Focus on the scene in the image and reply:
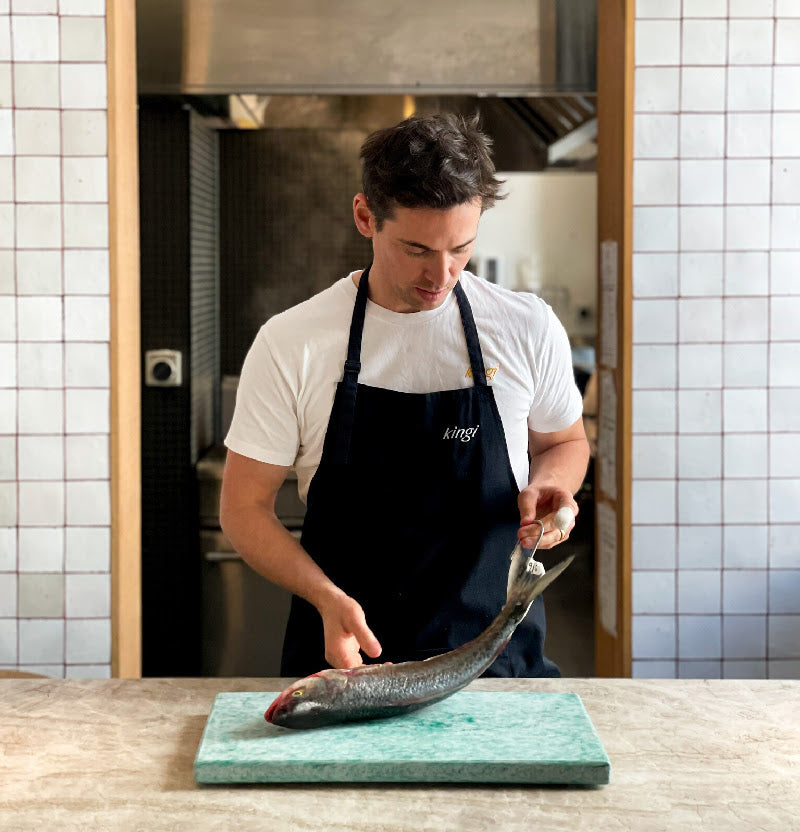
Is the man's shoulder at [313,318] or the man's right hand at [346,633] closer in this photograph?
the man's right hand at [346,633]

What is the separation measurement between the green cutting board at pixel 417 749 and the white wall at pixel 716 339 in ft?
4.00

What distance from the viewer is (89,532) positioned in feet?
8.63

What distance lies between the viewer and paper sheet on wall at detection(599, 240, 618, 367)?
8.85 feet

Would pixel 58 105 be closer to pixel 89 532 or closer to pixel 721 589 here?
pixel 89 532

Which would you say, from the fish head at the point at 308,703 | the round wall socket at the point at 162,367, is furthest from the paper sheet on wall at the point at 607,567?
the round wall socket at the point at 162,367

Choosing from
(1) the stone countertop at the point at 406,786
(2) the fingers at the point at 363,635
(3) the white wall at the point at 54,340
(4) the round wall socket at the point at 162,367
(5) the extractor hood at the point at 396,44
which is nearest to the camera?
→ (1) the stone countertop at the point at 406,786

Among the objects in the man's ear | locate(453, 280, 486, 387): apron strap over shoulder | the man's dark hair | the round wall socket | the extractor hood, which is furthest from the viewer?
the round wall socket

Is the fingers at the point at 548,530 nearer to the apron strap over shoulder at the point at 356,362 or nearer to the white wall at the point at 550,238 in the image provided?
the apron strap over shoulder at the point at 356,362

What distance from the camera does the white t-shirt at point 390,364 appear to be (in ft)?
6.16

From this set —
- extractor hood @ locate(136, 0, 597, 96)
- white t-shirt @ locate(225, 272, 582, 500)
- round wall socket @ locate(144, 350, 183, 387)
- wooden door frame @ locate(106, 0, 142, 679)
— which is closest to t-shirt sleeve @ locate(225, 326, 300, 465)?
white t-shirt @ locate(225, 272, 582, 500)

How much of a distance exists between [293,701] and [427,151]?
2.75 ft

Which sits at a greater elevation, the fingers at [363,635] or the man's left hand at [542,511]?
the man's left hand at [542,511]

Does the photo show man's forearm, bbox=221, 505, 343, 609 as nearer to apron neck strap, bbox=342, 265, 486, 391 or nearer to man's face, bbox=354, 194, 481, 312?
apron neck strap, bbox=342, 265, 486, 391

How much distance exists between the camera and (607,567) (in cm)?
283
